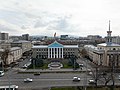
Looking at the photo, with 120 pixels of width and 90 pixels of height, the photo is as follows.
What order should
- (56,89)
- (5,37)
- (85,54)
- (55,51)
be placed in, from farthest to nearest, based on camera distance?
(5,37), (85,54), (55,51), (56,89)

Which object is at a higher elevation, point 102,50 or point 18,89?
point 102,50

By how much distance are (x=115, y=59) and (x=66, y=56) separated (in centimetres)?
1959

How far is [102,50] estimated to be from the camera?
42281mm

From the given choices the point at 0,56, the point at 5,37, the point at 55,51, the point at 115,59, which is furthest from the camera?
the point at 5,37

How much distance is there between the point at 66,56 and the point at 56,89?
35.3 meters

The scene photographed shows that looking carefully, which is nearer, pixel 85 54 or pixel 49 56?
pixel 49 56

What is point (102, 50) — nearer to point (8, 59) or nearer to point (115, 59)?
point (115, 59)

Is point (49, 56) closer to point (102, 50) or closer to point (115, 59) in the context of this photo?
point (102, 50)

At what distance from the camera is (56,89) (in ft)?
68.7

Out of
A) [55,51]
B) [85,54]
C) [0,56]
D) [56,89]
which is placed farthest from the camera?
[85,54]

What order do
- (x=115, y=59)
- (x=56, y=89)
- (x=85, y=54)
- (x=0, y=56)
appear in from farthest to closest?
(x=85, y=54) → (x=0, y=56) → (x=115, y=59) → (x=56, y=89)

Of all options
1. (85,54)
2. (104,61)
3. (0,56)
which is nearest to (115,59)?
(104,61)

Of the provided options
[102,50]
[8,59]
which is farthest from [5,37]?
[102,50]

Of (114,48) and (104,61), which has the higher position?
(114,48)
